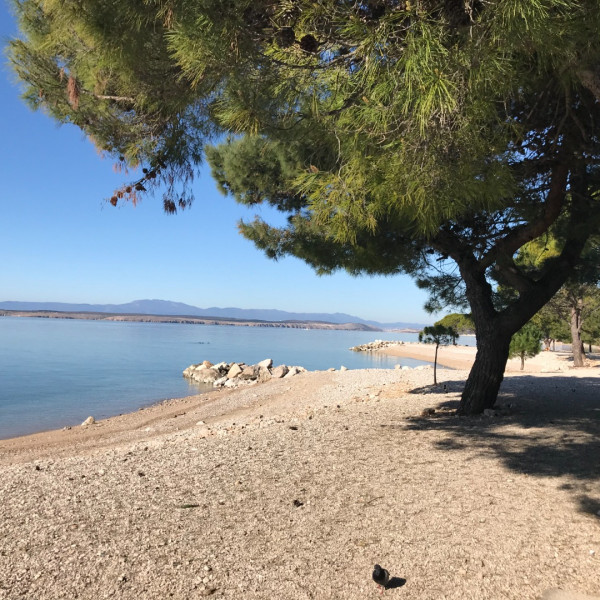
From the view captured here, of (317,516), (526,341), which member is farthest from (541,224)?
(526,341)

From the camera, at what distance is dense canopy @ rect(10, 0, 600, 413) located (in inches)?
87.3

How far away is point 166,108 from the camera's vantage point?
4.15 m

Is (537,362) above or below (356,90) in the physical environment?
below

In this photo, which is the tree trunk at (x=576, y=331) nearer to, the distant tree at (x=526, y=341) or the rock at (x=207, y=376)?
the distant tree at (x=526, y=341)

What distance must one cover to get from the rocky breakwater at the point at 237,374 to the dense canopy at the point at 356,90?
17.5m

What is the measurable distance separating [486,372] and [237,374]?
17.8 m

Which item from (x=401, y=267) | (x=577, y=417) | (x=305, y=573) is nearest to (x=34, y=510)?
(x=305, y=573)

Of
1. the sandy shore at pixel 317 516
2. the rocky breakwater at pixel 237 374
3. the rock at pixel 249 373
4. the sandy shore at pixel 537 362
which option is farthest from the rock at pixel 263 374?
the sandy shore at pixel 317 516

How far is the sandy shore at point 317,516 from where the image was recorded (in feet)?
8.00

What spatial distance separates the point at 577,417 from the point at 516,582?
549 centimetres

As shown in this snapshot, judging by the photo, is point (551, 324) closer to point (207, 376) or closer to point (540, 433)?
point (207, 376)

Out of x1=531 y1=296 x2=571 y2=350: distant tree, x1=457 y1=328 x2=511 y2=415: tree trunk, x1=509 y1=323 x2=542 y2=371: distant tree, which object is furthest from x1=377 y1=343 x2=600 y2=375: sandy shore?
x1=457 y1=328 x2=511 y2=415: tree trunk

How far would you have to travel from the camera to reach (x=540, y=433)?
584cm

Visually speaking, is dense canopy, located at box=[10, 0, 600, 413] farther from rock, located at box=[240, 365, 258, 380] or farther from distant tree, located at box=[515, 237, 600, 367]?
rock, located at box=[240, 365, 258, 380]
